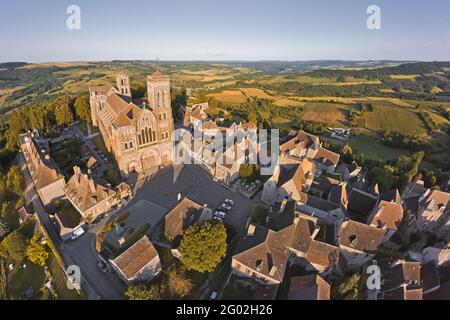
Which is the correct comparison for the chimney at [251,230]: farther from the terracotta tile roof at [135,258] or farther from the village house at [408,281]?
the village house at [408,281]

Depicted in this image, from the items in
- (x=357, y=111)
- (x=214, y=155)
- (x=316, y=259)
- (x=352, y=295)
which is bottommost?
(x=352, y=295)

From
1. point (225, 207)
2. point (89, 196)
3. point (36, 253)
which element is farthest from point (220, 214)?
point (36, 253)

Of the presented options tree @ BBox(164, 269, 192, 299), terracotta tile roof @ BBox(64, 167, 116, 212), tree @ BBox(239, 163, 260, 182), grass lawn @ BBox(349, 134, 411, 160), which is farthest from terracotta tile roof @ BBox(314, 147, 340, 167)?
terracotta tile roof @ BBox(64, 167, 116, 212)

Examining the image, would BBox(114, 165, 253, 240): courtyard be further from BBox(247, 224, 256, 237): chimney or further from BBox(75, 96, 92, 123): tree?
BBox(75, 96, 92, 123): tree

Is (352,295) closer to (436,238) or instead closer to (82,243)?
(436,238)
